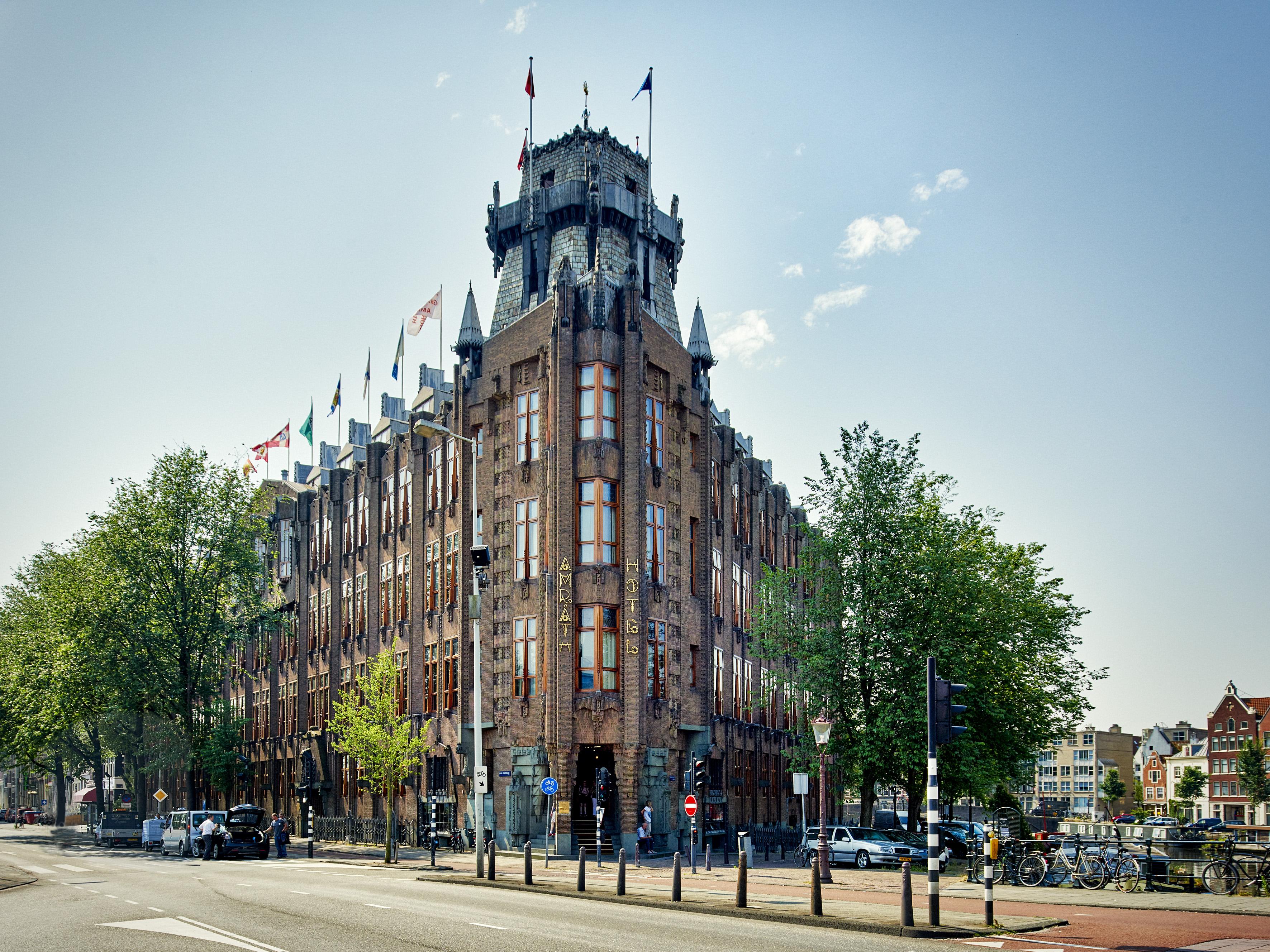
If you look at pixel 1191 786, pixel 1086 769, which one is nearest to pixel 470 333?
pixel 1191 786

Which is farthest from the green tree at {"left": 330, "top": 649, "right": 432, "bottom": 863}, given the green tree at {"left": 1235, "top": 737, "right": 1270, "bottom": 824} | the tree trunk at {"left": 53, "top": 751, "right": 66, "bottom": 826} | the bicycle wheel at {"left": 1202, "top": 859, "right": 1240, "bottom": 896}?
the green tree at {"left": 1235, "top": 737, "right": 1270, "bottom": 824}

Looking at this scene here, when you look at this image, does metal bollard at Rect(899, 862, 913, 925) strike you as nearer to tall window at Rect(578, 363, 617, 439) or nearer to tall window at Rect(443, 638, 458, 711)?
tall window at Rect(578, 363, 617, 439)

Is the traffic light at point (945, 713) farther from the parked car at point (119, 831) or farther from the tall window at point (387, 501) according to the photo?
the parked car at point (119, 831)

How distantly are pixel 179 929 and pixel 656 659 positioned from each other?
3068 cm

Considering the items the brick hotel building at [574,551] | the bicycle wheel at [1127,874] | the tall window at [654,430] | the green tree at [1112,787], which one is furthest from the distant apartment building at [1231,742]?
the bicycle wheel at [1127,874]

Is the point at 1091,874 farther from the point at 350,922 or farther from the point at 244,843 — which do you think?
the point at 244,843

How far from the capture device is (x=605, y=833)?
1795 inches

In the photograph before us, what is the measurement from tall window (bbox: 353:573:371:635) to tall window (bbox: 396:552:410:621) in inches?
173

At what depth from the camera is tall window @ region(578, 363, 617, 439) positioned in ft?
157

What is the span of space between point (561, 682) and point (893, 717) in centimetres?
1263

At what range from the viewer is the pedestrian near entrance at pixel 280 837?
48.3 m

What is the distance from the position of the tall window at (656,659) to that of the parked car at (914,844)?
11.2 m

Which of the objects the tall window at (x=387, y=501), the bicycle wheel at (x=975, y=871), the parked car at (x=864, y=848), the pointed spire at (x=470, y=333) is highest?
the pointed spire at (x=470, y=333)

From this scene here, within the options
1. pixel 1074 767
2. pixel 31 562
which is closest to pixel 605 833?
pixel 31 562
